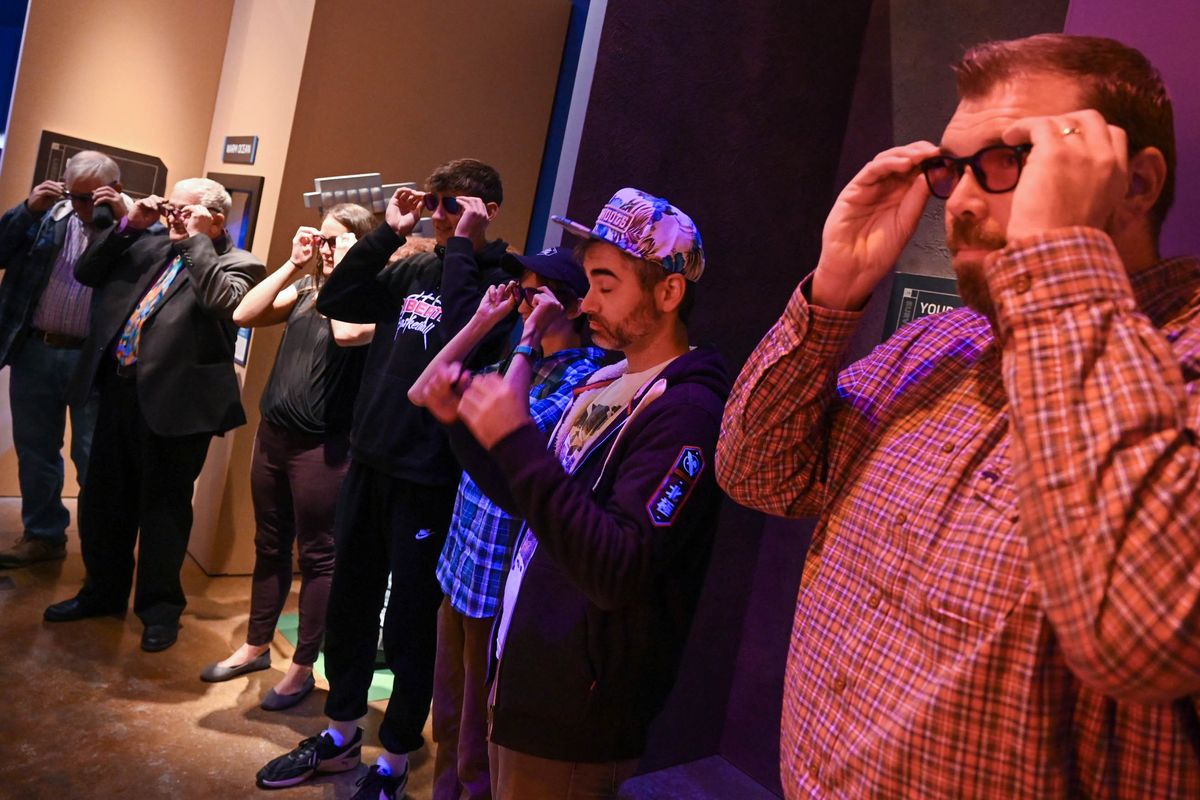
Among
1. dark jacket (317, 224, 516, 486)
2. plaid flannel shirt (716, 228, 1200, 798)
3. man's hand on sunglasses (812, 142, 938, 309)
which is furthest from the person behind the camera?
dark jacket (317, 224, 516, 486)

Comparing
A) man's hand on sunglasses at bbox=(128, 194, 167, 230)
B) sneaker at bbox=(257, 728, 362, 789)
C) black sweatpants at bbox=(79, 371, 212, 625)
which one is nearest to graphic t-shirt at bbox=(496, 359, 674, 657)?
sneaker at bbox=(257, 728, 362, 789)

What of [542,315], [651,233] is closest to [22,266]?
[542,315]

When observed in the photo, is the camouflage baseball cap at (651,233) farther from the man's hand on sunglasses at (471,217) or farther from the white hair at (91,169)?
the white hair at (91,169)

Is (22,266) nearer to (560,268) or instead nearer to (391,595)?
(391,595)

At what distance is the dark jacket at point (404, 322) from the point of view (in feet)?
7.81

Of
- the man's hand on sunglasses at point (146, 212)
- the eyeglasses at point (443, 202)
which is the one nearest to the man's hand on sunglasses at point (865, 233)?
the eyeglasses at point (443, 202)

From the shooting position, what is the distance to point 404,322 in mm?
2672

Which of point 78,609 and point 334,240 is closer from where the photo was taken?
point 334,240

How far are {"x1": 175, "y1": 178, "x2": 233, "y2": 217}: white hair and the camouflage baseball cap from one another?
2.46 meters

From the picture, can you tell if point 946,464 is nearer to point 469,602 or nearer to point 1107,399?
point 1107,399

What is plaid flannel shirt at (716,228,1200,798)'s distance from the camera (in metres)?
0.68

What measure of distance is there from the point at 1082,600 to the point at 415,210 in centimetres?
238

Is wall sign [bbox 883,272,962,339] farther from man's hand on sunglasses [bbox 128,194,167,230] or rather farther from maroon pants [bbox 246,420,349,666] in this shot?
man's hand on sunglasses [bbox 128,194,167,230]

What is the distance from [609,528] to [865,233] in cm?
60
